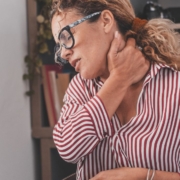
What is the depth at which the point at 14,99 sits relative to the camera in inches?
79.6

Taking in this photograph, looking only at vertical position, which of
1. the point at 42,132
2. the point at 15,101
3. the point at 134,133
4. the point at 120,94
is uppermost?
the point at 120,94

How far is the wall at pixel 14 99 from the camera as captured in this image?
1.92 meters

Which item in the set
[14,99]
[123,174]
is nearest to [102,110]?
[123,174]

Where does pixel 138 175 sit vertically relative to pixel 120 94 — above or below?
below

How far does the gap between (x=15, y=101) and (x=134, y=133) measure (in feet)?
3.39

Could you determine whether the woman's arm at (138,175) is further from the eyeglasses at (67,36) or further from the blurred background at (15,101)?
the blurred background at (15,101)

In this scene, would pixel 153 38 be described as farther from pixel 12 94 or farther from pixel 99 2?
pixel 12 94

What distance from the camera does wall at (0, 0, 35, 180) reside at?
1.92m

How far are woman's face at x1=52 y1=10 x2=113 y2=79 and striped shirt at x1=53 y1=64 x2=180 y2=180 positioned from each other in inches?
3.5

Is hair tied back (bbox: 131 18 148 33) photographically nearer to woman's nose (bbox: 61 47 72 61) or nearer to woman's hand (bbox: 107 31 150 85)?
woman's hand (bbox: 107 31 150 85)

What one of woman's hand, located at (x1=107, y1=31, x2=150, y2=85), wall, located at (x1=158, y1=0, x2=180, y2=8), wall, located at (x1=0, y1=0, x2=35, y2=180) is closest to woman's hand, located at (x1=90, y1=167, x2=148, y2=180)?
woman's hand, located at (x1=107, y1=31, x2=150, y2=85)

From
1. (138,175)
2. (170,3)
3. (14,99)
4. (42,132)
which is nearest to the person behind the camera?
(138,175)

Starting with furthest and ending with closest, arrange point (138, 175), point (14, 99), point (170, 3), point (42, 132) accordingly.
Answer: point (170, 3)
point (42, 132)
point (14, 99)
point (138, 175)

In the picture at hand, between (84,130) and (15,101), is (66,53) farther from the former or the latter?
(15,101)
